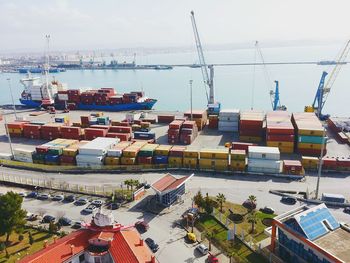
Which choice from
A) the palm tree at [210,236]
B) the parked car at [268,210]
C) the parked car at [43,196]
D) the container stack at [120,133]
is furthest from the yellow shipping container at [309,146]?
the parked car at [43,196]

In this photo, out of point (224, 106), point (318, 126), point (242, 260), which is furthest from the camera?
point (224, 106)

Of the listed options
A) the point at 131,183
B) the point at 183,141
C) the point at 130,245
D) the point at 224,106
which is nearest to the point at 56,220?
the point at 131,183

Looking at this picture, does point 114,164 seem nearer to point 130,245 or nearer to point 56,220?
point 56,220

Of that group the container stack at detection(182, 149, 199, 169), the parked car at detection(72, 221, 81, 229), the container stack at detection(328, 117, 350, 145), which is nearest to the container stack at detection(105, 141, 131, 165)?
the container stack at detection(182, 149, 199, 169)

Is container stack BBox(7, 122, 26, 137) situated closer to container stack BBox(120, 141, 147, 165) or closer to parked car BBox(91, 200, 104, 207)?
container stack BBox(120, 141, 147, 165)

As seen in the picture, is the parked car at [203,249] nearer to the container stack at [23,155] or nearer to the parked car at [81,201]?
Result: the parked car at [81,201]
